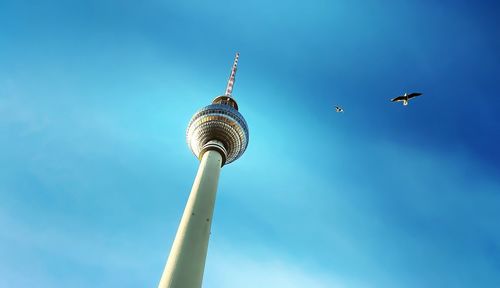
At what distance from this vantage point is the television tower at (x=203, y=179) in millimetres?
30394

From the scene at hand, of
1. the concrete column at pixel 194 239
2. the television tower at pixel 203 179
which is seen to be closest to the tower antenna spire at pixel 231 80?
the television tower at pixel 203 179

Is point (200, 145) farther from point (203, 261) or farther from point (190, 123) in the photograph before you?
point (203, 261)

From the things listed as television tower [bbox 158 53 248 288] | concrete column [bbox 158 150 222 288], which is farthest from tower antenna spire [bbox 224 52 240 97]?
concrete column [bbox 158 150 222 288]

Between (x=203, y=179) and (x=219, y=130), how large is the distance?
12.8 meters

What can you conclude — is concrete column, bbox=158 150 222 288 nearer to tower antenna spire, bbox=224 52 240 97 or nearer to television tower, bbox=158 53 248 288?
television tower, bbox=158 53 248 288

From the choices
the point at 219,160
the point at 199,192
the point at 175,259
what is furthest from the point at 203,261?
the point at 219,160

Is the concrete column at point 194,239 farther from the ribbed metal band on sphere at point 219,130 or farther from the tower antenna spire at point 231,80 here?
the tower antenna spire at point 231,80

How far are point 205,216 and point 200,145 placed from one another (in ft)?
62.4

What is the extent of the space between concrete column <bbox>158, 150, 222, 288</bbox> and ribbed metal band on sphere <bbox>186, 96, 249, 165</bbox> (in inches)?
354

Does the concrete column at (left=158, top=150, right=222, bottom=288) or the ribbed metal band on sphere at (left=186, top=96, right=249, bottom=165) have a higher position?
the ribbed metal band on sphere at (left=186, top=96, right=249, bottom=165)

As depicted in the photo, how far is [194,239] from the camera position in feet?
110

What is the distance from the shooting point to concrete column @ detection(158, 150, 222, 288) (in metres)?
29.5

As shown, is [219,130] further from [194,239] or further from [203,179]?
[194,239]

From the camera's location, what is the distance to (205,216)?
36906 millimetres
